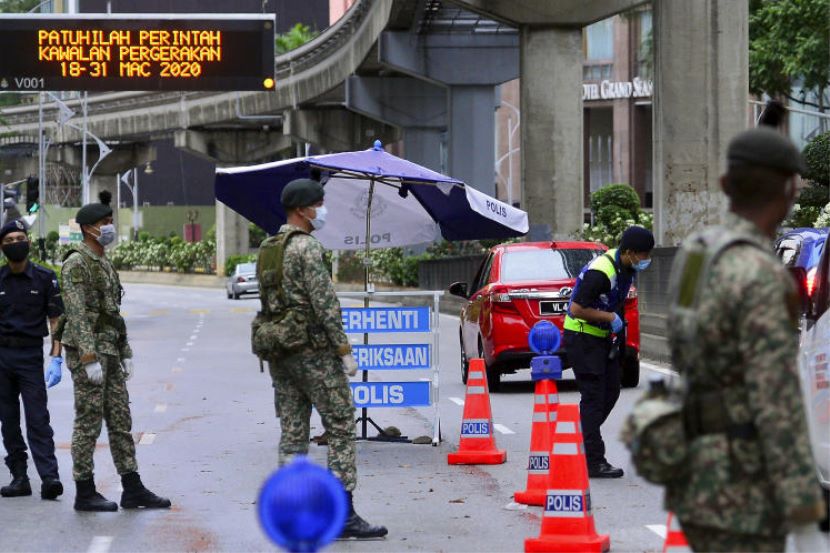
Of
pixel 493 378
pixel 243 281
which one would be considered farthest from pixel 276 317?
pixel 243 281

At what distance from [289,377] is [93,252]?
210cm

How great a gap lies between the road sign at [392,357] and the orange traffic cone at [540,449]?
347 cm

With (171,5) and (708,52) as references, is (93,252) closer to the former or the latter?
(708,52)

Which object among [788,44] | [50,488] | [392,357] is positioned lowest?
[50,488]

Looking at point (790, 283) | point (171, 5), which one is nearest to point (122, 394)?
point (790, 283)

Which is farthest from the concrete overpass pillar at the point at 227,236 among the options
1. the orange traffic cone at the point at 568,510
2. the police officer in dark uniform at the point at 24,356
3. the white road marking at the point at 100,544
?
the orange traffic cone at the point at 568,510

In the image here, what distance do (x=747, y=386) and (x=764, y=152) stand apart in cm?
71

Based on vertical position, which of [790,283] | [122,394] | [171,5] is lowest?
[122,394]

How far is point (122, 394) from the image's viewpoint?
11281 millimetres

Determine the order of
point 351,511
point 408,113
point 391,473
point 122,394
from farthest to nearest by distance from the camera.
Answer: point 408,113 → point 391,473 → point 122,394 → point 351,511

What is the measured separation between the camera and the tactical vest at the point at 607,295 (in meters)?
Answer: 12.6

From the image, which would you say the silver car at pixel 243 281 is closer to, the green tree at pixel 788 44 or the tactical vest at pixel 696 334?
the green tree at pixel 788 44

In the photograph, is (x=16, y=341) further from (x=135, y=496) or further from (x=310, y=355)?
(x=310, y=355)

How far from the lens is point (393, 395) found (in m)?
14.8
